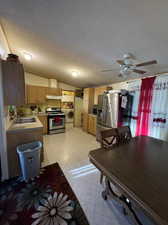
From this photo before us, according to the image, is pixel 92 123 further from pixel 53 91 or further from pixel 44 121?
pixel 53 91

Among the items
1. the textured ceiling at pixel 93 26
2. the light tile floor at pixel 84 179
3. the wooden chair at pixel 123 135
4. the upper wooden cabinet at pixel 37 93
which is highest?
the textured ceiling at pixel 93 26

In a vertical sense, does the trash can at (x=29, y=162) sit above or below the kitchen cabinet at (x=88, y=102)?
below

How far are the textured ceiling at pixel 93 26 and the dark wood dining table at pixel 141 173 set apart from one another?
1614 millimetres

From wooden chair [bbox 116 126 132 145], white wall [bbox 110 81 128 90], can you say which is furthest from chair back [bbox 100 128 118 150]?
white wall [bbox 110 81 128 90]

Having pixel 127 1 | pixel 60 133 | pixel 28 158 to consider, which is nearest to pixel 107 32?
pixel 127 1

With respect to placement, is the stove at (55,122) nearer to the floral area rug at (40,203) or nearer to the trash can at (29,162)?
the trash can at (29,162)

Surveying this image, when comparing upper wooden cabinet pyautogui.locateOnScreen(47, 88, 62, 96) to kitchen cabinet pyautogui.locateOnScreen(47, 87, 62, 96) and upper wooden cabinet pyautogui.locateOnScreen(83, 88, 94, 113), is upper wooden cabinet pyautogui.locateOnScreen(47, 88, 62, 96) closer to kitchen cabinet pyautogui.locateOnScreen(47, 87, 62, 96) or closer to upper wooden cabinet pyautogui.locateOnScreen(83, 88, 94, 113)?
kitchen cabinet pyautogui.locateOnScreen(47, 87, 62, 96)

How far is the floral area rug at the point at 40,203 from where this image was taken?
125 cm

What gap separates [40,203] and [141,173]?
4.67 feet

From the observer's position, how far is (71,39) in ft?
6.19

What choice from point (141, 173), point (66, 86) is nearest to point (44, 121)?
point (66, 86)

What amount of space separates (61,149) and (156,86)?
3.11 m

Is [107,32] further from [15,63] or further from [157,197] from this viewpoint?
[157,197]

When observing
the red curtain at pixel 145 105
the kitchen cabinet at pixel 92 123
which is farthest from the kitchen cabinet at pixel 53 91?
the red curtain at pixel 145 105
